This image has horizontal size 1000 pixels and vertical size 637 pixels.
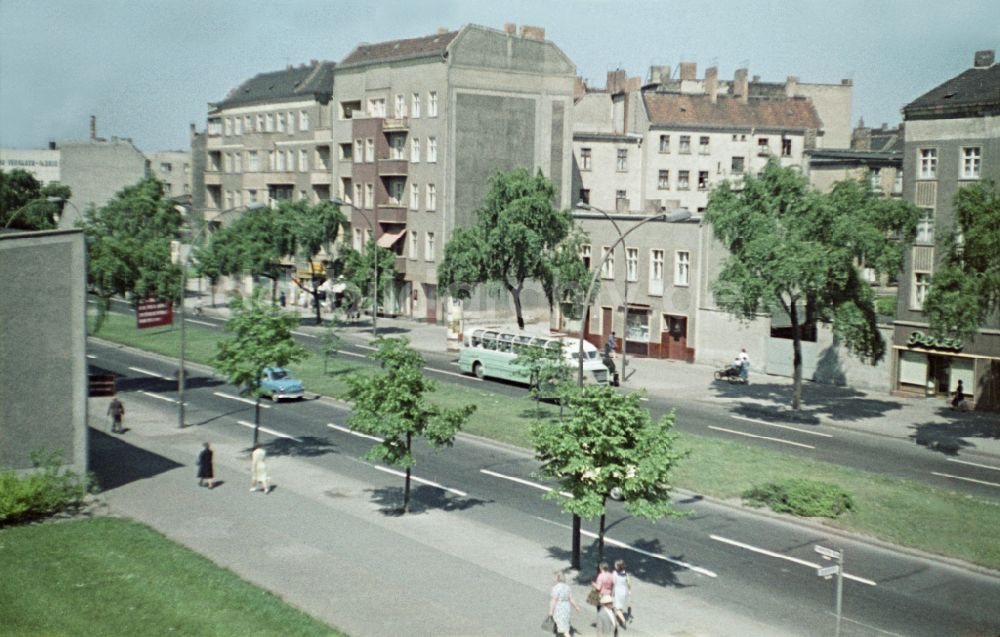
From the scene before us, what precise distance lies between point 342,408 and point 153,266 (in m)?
11.7

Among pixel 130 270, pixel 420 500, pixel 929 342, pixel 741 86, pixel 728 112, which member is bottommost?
pixel 420 500

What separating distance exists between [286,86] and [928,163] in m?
65.5

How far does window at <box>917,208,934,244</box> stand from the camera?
147ft

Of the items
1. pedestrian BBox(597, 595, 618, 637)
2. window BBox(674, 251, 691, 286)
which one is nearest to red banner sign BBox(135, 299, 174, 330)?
window BBox(674, 251, 691, 286)

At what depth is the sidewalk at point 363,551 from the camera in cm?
1933

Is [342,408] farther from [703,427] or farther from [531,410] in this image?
[703,427]

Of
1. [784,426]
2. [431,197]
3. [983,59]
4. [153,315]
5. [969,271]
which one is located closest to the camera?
[969,271]

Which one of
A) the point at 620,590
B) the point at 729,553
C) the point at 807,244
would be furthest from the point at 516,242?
the point at 620,590

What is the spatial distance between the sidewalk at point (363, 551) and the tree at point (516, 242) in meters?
23.1

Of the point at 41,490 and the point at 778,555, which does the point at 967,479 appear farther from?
the point at 41,490

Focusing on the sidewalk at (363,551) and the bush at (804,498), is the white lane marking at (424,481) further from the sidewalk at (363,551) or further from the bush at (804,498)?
the bush at (804,498)

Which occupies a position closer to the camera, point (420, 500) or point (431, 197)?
point (420, 500)

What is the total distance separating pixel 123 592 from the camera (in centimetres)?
2009

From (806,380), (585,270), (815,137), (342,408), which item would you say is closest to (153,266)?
(342,408)
